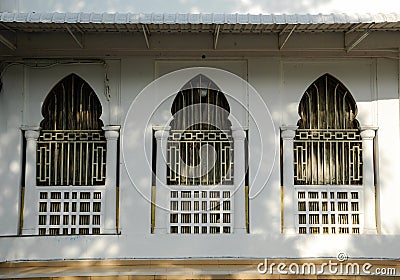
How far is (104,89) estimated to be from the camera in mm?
8523

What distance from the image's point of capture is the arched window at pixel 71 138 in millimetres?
8453

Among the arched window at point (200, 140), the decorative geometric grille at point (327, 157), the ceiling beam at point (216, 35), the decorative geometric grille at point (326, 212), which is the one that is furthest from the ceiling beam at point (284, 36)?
the decorative geometric grille at point (326, 212)

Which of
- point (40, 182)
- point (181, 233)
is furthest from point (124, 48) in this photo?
point (181, 233)

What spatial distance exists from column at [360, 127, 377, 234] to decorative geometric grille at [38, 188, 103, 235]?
3885 millimetres

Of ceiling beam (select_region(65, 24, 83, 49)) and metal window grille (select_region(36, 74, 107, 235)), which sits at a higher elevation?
ceiling beam (select_region(65, 24, 83, 49))

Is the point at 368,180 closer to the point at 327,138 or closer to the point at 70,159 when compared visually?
the point at 327,138

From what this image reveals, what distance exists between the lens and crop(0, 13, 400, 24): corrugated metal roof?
722 cm

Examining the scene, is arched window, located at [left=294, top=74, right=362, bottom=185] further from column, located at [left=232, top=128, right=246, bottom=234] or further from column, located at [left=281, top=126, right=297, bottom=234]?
column, located at [left=232, top=128, right=246, bottom=234]

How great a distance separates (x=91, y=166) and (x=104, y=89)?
3.82 ft

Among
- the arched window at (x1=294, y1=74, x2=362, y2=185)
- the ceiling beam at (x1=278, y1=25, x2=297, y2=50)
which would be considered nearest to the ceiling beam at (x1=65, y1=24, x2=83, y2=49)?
the ceiling beam at (x1=278, y1=25, x2=297, y2=50)

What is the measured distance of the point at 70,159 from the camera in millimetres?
8484

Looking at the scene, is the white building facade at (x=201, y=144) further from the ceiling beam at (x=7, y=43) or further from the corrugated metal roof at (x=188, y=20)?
the corrugated metal roof at (x=188, y=20)

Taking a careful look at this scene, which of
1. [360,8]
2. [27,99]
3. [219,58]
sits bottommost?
[27,99]

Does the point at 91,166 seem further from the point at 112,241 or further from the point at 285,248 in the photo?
→ the point at 285,248
